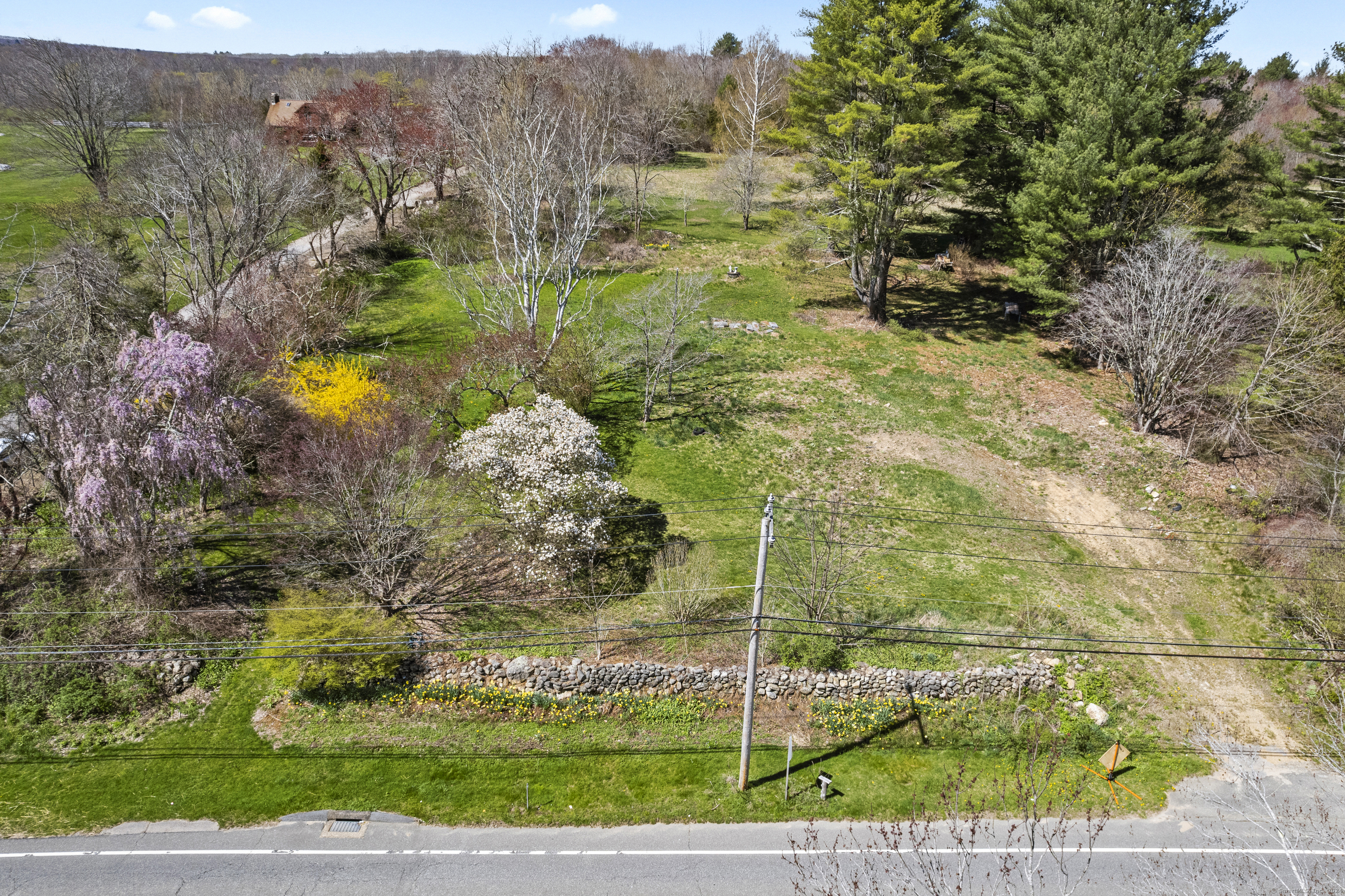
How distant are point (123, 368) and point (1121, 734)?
87.3 ft

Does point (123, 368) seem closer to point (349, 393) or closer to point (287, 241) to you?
point (349, 393)

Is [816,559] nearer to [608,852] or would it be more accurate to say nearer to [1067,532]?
[608,852]

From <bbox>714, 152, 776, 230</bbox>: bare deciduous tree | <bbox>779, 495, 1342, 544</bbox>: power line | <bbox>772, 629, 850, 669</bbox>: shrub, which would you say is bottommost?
<bbox>772, 629, 850, 669</bbox>: shrub

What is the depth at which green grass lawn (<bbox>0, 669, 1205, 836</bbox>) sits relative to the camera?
15.7m

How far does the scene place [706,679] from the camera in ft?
61.0

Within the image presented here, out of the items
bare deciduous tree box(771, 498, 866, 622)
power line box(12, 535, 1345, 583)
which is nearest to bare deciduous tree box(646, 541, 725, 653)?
power line box(12, 535, 1345, 583)

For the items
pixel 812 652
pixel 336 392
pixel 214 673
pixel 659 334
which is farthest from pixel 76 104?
pixel 812 652

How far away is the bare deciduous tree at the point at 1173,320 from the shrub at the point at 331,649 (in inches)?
1084

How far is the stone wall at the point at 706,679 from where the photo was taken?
1838 centimetres

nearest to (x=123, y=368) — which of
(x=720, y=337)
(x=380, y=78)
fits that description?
(x=720, y=337)

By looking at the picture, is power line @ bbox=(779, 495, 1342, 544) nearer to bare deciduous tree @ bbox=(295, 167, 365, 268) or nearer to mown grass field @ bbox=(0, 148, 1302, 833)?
mown grass field @ bbox=(0, 148, 1302, 833)

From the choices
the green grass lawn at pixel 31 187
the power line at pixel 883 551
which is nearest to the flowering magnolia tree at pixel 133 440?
the power line at pixel 883 551

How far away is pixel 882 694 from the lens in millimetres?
18625

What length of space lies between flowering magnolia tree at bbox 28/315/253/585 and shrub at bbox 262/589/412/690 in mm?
4364
